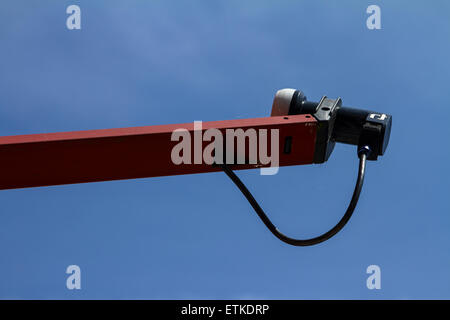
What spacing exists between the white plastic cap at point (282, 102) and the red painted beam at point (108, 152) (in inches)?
7.2

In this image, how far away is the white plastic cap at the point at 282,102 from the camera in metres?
2.21

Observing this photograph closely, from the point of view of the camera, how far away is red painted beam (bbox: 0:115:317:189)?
6.23ft

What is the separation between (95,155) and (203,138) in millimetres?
441

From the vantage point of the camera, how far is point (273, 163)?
208cm

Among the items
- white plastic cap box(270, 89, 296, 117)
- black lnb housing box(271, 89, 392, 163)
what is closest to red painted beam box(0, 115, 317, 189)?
black lnb housing box(271, 89, 392, 163)

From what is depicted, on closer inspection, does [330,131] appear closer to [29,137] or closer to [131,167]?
[131,167]

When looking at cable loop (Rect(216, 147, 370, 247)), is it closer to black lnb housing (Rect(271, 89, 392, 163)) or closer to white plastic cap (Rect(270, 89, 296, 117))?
black lnb housing (Rect(271, 89, 392, 163))

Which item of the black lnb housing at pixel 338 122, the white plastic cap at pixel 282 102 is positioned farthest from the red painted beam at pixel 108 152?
the white plastic cap at pixel 282 102

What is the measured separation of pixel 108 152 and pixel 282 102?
31.8 inches

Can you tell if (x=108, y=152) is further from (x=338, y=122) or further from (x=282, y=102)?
(x=338, y=122)

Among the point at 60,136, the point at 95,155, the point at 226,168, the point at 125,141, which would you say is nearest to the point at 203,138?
the point at 226,168

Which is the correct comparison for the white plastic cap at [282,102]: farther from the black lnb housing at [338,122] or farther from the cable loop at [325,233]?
the cable loop at [325,233]

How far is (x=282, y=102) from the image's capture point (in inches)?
87.4

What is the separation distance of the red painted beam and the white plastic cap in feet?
0.60
